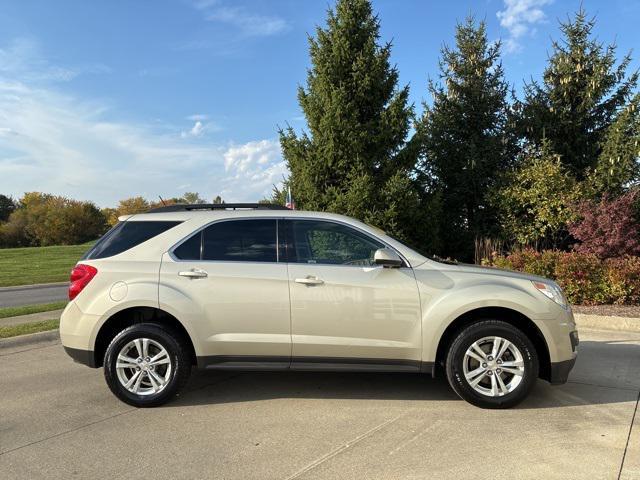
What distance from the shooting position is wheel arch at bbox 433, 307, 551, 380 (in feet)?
14.7

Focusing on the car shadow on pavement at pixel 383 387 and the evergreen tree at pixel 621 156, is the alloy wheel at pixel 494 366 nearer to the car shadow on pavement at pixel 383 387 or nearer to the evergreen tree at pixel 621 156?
the car shadow on pavement at pixel 383 387

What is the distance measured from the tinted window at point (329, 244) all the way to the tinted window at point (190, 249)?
88 cm

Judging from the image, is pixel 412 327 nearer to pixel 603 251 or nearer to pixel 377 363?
pixel 377 363

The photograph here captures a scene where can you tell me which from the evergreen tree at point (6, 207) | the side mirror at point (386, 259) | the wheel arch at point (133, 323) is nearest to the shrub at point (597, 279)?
the side mirror at point (386, 259)

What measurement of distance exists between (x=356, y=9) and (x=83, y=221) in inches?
2449

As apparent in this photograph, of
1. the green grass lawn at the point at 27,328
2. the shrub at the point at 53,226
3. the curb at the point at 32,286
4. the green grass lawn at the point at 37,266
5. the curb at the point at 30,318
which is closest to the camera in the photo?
the green grass lawn at the point at 27,328

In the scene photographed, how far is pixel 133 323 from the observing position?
4.80m

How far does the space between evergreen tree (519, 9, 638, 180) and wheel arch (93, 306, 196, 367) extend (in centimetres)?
1178

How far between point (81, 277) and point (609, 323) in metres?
7.53

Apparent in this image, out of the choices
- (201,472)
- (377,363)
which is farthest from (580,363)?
(201,472)

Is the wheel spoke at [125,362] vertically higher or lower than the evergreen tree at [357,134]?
lower

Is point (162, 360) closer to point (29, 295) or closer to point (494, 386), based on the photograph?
point (494, 386)

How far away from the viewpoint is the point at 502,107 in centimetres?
1470

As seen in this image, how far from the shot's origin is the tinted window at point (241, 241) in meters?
4.68
